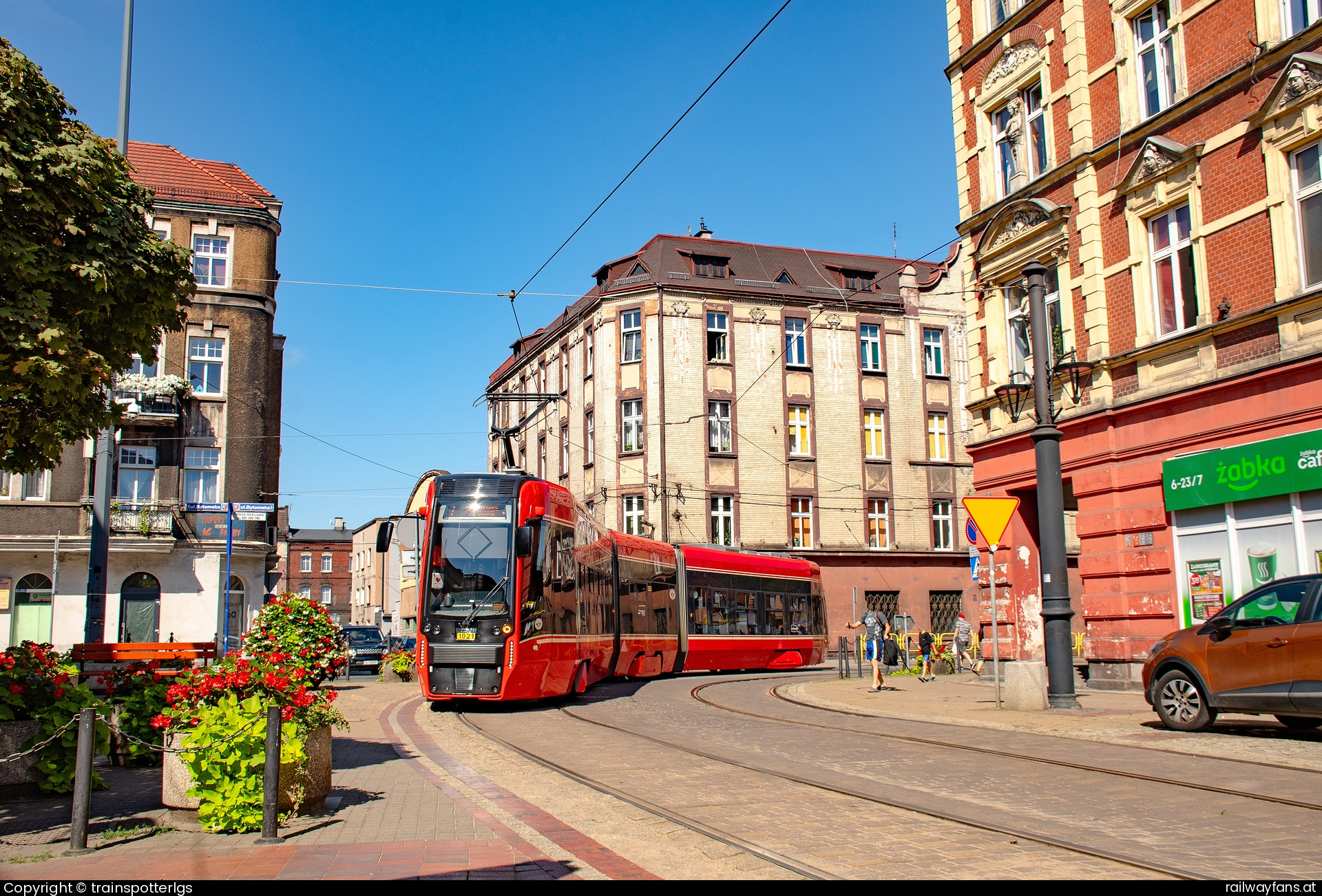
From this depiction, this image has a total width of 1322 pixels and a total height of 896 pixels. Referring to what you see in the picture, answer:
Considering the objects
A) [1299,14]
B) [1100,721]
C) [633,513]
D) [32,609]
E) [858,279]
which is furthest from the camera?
[858,279]

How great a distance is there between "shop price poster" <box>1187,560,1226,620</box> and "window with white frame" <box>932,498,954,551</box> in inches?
1080

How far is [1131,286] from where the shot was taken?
18.1 metres

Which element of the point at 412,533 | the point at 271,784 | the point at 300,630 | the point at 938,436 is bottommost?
the point at 271,784

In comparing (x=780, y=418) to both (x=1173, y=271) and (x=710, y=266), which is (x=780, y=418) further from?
(x=1173, y=271)

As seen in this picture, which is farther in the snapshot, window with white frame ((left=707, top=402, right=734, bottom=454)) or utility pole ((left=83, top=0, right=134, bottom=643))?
window with white frame ((left=707, top=402, right=734, bottom=454))

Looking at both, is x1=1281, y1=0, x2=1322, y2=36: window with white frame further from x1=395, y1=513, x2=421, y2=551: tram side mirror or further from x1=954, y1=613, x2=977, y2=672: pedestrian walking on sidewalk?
x1=954, y1=613, x2=977, y2=672: pedestrian walking on sidewalk

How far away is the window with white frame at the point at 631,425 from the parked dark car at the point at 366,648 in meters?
12.1

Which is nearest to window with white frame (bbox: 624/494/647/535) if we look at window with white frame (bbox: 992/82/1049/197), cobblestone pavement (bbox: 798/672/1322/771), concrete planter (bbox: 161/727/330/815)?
cobblestone pavement (bbox: 798/672/1322/771)

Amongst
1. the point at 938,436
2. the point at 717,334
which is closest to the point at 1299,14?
the point at 717,334

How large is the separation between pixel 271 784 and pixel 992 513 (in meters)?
11.1

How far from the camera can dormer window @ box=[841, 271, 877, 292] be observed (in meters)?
46.8

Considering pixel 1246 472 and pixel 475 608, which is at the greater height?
pixel 1246 472

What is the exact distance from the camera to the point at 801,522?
42.7 meters
